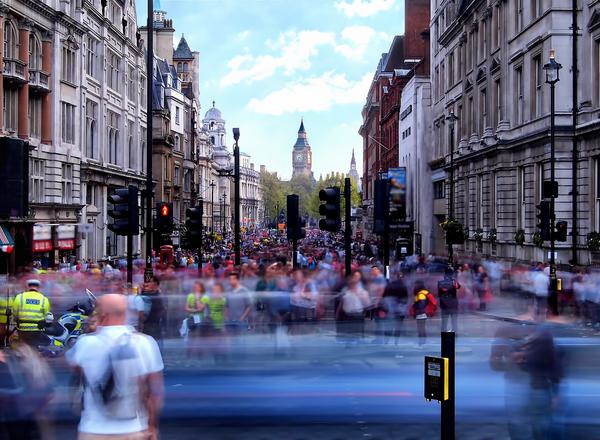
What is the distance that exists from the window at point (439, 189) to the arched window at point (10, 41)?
31.2 m

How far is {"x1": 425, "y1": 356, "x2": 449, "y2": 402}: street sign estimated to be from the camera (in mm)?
6980

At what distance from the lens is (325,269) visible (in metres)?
20.8

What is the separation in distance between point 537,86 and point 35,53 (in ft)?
73.7

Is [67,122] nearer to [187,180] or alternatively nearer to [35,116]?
[35,116]

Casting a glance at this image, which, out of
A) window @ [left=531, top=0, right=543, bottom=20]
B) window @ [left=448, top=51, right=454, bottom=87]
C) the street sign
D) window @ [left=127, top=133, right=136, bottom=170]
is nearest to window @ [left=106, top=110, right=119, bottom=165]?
window @ [left=127, top=133, right=136, bottom=170]

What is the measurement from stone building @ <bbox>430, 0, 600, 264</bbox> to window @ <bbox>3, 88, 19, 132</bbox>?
2174 cm

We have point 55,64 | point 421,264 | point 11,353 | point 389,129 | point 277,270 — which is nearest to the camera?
point 11,353

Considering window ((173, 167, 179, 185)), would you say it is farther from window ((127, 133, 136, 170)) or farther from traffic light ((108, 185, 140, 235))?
traffic light ((108, 185, 140, 235))

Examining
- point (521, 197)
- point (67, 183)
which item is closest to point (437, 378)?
point (521, 197)

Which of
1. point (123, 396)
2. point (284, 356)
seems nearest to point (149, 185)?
point (284, 356)

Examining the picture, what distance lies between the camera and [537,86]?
36812 millimetres

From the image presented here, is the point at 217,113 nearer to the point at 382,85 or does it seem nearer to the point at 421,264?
the point at 382,85

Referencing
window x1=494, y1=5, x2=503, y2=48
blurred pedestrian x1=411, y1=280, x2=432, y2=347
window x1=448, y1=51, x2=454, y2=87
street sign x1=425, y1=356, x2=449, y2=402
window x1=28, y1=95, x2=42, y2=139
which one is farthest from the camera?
window x1=448, y1=51, x2=454, y2=87

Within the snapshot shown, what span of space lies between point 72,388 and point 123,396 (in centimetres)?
407
